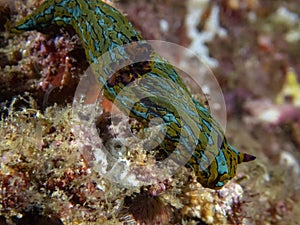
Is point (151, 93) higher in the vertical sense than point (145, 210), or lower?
higher

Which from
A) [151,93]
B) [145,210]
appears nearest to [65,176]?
[145,210]

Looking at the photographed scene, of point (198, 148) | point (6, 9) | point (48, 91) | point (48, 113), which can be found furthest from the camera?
point (6, 9)

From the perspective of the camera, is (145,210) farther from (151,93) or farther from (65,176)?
(151,93)

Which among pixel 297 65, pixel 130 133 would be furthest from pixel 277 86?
pixel 130 133

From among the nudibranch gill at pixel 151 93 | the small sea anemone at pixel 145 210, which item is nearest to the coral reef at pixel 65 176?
the small sea anemone at pixel 145 210

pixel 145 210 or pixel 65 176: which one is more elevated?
pixel 65 176

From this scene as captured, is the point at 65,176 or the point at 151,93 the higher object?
the point at 151,93

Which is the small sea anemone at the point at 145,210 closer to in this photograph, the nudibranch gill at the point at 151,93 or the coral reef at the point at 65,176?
the coral reef at the point at 65,176

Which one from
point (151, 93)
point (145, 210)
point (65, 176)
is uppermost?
point (151, 93)

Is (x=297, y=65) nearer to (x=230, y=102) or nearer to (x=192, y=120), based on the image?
(x=230, y=102)
